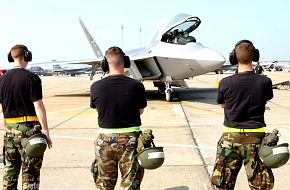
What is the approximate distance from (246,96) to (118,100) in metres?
1.28

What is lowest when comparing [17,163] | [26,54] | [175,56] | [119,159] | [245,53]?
[175,56]

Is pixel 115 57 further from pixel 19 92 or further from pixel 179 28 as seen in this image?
pixel 179 28

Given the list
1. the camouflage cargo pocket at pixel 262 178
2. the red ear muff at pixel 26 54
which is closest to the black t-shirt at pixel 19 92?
the red ear muff at pixel 26 54

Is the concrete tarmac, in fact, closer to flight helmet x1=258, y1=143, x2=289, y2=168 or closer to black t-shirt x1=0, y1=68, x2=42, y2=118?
black t-shirt x1=0, y1=68, x2=42, y2=118

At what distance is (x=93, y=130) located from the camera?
A: 29.6 feet

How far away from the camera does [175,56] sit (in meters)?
14.3

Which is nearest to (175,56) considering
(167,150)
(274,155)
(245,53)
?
(167,150)

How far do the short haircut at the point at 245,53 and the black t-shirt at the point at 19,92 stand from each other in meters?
2.14

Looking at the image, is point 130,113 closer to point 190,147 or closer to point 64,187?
point 64,187

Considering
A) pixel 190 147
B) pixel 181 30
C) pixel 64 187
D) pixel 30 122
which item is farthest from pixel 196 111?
pixel 30 122

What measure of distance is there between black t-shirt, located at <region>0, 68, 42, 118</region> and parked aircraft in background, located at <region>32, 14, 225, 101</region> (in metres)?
10.1

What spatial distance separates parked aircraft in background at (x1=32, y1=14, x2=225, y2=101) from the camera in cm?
1360

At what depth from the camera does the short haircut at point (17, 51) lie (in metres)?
3.86

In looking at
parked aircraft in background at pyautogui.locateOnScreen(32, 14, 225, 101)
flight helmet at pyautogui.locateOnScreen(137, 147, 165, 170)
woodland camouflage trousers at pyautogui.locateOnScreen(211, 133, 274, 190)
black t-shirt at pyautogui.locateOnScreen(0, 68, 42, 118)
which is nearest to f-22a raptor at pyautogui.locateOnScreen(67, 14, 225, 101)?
parked aircraft in background at pyautogui.locateOnScreen(32, 14, 225, 101)
